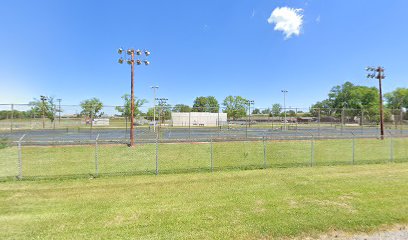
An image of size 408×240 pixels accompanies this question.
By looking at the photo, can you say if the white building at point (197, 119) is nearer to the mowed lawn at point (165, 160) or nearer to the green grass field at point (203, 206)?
the mowed lawn at point (165, 160)

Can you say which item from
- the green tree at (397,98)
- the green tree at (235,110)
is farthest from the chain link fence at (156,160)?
the green tree at (397,98)

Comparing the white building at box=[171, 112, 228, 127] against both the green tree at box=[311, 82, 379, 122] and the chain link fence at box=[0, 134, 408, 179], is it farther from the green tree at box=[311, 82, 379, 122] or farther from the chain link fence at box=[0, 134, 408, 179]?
the green tree at box=[311, 82, 379, 122]

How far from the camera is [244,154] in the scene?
14.9m

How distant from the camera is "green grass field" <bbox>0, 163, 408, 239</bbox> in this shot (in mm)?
5211

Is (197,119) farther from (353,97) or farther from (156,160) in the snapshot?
(353,97)

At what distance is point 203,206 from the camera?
21.5 ft

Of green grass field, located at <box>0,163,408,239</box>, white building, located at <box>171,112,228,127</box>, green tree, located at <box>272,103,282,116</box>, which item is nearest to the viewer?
green grass field, located at <box>0,163,408,239</box>

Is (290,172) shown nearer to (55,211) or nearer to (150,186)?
(150,186)

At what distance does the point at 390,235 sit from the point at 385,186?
370cm

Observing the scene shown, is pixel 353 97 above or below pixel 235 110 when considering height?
above

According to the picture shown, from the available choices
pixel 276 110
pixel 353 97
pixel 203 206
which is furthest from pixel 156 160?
pixel 353 97

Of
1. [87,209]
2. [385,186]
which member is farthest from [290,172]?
[87,209]

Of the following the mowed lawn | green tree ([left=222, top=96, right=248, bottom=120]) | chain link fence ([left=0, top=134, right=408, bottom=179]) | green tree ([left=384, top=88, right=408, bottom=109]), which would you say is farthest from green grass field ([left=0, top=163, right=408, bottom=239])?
green tree ([left=384, top=88, right=408, bottom=109])

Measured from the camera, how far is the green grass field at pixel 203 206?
521 centimetres
